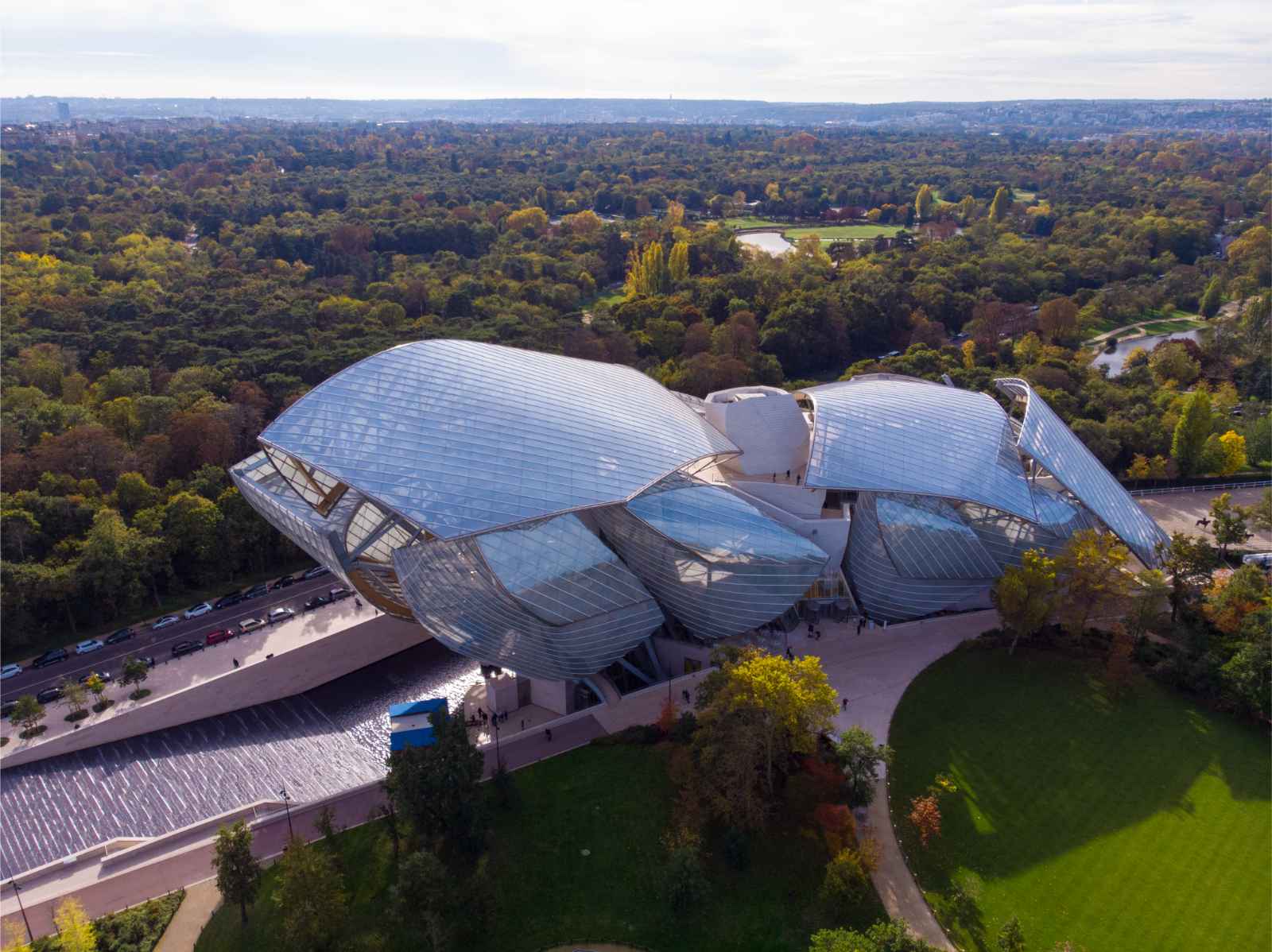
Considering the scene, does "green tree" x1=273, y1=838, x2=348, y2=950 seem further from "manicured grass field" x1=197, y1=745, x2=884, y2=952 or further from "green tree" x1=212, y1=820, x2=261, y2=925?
"green tree" x1=212, y1=820, x2=261, y2=925

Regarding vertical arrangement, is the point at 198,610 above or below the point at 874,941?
below

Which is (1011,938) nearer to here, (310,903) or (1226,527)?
(310,903)

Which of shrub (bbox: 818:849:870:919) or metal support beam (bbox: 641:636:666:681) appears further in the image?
metal support beam (bbox: 641:636:666:681)

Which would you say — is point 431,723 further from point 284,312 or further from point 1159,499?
point 284,312

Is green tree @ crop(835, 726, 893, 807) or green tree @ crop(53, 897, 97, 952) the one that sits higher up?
green tree @ crop(835, 726, 893, 807)

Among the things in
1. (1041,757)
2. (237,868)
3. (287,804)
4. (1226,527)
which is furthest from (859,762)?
(1226,527)

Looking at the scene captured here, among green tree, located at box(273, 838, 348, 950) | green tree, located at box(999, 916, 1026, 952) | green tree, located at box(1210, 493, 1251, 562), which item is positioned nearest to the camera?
green tree, located at box(999, 916, 1026, 952)

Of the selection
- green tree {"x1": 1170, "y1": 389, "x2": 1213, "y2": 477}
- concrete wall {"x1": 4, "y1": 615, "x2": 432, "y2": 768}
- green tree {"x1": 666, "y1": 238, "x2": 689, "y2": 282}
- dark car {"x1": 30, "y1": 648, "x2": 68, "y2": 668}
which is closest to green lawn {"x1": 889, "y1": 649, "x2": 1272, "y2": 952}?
concrete wall {"x1": 4, "y1": 615, "x2": 432, "y2": 768}
